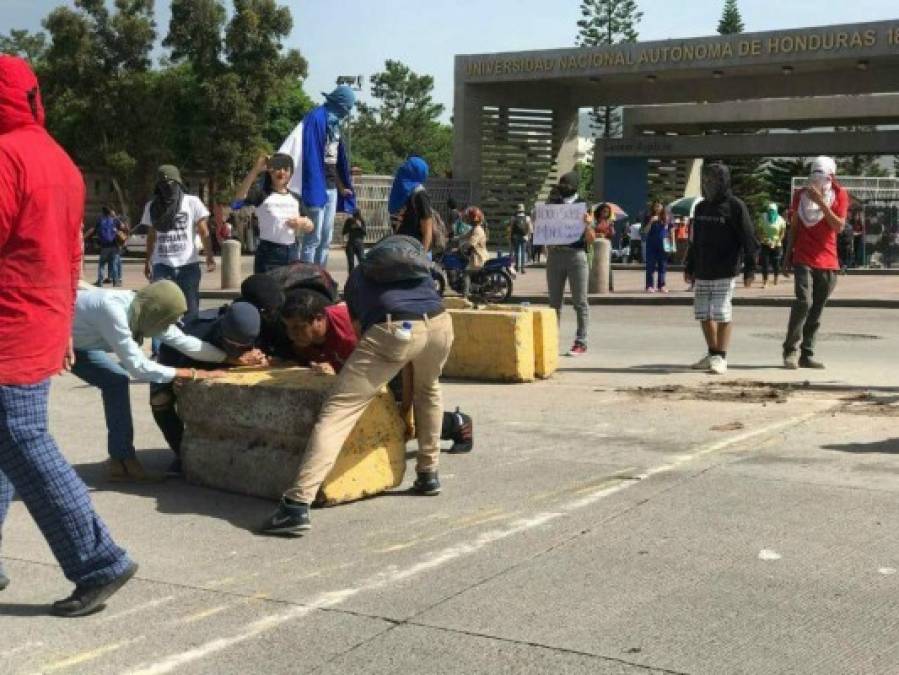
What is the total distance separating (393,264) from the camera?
619 cm

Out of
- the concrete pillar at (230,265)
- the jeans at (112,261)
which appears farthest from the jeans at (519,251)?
the jeans at (112,261)

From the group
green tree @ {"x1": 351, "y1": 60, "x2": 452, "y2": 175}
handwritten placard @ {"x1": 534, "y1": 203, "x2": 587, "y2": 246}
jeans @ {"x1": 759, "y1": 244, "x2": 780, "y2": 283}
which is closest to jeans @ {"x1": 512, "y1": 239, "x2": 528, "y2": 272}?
jeans @ {"x1": 759, "y1": 244, "x2": 780, "y2": 283}

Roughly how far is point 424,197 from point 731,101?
37.8 metres

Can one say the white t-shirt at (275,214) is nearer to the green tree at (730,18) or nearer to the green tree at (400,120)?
the green tree at (730,18)

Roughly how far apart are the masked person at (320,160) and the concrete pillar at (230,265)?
15229 millimetres

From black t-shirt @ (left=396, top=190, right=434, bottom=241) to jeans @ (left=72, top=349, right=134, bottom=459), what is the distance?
2145mm

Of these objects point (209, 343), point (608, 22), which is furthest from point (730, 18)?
point (209, 343)

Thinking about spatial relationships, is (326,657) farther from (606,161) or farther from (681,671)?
(606,161)

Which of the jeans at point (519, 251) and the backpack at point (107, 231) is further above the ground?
the backpack at point (107, 231)

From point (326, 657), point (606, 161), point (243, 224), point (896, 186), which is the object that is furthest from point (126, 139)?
point (326, 657)

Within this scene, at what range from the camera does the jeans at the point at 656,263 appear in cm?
2441

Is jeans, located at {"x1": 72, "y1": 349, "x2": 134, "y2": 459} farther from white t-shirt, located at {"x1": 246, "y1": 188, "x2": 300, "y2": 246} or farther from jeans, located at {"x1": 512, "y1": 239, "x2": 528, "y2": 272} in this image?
jeans, located at {"x1": 512, "y1": 239, "x2": 528, "y2": 272}

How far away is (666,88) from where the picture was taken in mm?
44750

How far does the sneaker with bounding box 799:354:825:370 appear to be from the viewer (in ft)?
38.5
